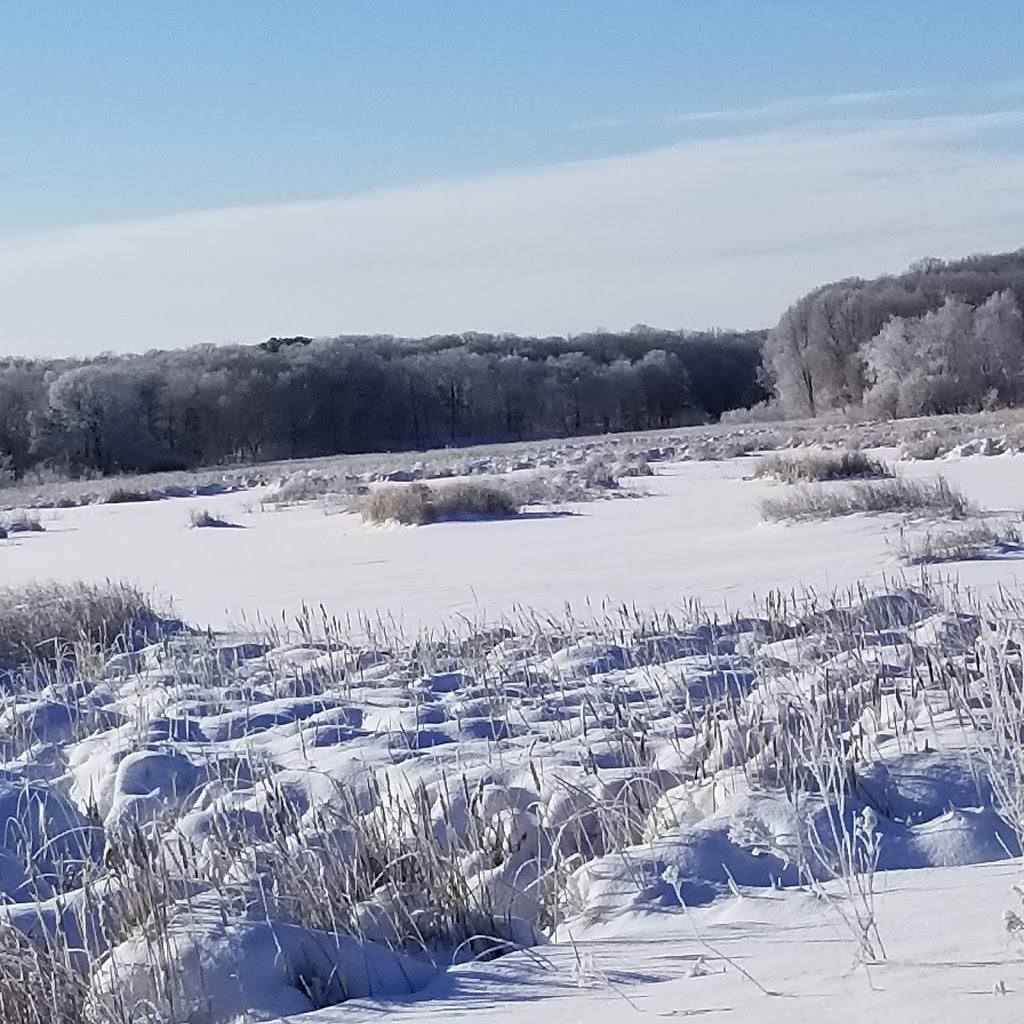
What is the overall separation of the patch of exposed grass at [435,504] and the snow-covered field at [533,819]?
9808 mm

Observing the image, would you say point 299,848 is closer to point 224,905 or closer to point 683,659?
point 224,905

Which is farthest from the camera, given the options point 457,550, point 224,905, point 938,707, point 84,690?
point 457,550

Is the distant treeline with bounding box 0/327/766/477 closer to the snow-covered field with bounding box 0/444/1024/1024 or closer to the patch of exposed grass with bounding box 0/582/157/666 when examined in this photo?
the patch of exposed grass with bounding box 0/582/157/666

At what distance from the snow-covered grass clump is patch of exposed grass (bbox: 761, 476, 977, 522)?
8066 mm

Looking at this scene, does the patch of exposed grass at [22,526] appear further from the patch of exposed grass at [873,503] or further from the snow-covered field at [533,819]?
the snow-covered field at [533,819]

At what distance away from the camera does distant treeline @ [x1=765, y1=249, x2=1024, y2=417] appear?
65.4 metres

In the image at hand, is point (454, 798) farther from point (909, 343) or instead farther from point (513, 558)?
point (909, 343)

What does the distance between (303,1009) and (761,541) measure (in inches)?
511

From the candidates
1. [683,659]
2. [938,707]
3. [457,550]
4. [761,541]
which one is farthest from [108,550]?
[938,707]

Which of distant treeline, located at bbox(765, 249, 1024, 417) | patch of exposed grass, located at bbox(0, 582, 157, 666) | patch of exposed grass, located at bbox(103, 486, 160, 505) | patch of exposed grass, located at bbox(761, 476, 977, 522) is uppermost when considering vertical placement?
distant treeline, located at bbox(765, 249, 1024, 417)

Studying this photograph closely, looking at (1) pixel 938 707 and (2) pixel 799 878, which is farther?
(1) pixel 938 707

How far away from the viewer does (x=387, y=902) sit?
399cm

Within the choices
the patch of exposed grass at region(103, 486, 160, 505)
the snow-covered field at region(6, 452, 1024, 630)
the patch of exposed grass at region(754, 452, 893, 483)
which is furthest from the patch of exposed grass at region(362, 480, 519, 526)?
the patch of exposed grass at region(103, 486, 160, 505)

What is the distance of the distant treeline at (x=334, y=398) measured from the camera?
75.1 meters
